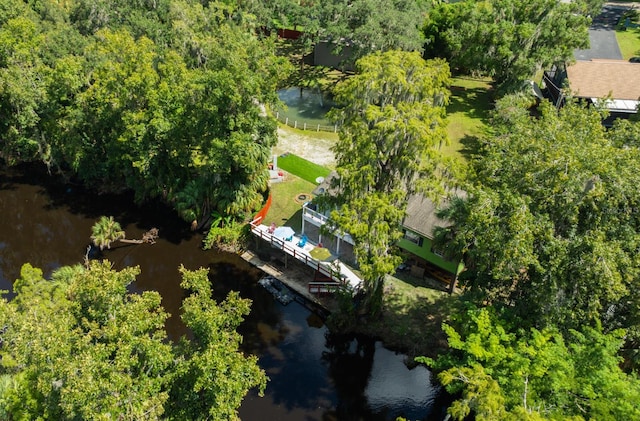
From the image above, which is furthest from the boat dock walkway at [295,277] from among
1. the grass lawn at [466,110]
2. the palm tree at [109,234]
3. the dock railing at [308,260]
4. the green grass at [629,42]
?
the green grass at [629,42]

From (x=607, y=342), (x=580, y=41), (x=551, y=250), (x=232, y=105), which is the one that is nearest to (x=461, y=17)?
(x=580, y=41)

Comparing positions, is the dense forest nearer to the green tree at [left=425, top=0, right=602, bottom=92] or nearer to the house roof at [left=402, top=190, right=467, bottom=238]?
the house roof at [left=402, top=190, right=467, bottom=238]

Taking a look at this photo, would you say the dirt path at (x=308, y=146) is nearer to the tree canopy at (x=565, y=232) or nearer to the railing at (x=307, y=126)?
the railing at (x=307, y=126)

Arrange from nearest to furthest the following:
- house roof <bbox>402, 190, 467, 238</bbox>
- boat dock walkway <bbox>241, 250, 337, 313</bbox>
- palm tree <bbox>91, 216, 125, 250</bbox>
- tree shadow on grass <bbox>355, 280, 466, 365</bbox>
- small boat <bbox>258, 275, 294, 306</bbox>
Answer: tree shadow on grass <bbox>355, 280, 466, 365</bbox>, house roof <bbox>402, 190, 467, 238</bbox>, boat dock walkway <bbox>241, 250, 337, 313</bbox>, small boat <bbox>258, 275, 294, 306</bbox>, palm tree <bbox>91, 216, 125, 250</bbox>

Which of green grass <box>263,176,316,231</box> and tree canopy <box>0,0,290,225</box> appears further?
green grass <box>263,176,316,231</box>

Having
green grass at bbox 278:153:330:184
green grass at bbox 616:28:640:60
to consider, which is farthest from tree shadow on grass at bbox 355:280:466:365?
green grass at bbox 616:28:640:60

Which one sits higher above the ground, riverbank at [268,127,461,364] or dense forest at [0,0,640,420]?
dense forest at [0,0,640,420]

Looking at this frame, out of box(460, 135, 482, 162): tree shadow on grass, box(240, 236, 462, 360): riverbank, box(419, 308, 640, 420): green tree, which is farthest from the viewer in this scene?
box(460, 135, 482, 162): tree shadow on grass
